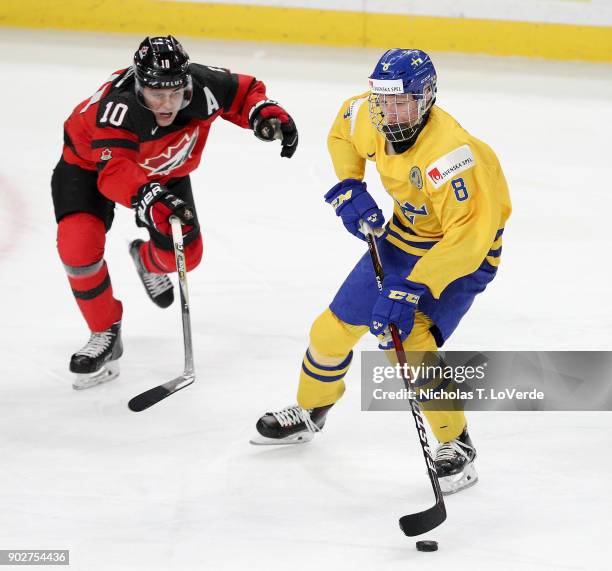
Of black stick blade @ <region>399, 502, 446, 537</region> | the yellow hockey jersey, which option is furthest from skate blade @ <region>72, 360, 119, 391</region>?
black stick blade @ <region>399, 502, 446, 537</region>

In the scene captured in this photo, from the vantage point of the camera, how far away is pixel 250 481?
2.88 meters

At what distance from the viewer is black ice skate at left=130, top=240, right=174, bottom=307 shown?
12.5 feet

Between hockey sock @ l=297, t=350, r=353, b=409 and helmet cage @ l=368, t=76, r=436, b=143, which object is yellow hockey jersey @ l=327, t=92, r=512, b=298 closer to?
helmet cage @ l=368, t=76, r=436, b=143

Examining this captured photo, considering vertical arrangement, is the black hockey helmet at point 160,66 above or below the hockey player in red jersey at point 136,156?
above

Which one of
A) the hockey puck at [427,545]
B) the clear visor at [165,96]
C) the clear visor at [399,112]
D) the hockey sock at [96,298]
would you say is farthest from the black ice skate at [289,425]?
the clear visor at [165,96]

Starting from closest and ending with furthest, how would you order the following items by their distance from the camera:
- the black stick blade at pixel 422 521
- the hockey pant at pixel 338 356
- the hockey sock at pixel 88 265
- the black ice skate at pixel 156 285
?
1. the black stick blade at pixel 422 521
2. the hockey pant at pixel 338 356
3. the hockey sock at pixel 88 265
4. the black ice skate at pixel 156 285

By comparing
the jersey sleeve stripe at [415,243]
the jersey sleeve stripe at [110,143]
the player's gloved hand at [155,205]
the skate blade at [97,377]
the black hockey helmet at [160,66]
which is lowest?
the skate blade at [97,377]

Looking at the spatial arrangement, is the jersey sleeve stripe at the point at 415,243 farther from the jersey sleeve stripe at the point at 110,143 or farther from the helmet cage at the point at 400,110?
the jersey sleeve stripe at the point at 110,143

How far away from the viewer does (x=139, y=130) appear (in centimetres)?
329

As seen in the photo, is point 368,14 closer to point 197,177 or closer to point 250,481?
point 197,177

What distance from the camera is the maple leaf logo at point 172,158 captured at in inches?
135

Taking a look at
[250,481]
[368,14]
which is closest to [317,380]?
[250,481]

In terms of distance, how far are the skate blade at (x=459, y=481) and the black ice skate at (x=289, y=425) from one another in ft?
1.41

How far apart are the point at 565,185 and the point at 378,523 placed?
2669 mm
